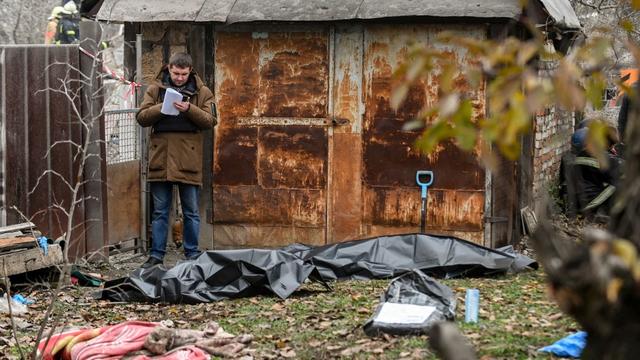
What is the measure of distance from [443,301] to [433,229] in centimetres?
292

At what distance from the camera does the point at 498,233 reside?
1023 centimetres

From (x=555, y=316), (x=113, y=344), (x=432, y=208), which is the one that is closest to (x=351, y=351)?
(x=113, y=344)

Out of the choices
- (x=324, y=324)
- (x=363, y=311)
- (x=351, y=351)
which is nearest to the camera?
(x=351, y=351)

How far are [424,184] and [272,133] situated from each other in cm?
162

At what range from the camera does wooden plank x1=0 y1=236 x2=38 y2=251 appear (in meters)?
8.02

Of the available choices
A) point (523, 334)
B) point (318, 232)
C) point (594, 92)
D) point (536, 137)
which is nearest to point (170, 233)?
point (318, 232)

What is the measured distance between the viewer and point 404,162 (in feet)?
33.0

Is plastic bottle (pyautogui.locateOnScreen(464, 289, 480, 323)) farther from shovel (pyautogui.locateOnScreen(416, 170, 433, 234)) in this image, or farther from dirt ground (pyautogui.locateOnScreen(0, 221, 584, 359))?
shovel (pyautogui.locateOnScreen(416, 170, 433, 234))

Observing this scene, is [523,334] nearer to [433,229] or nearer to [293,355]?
[293,355]

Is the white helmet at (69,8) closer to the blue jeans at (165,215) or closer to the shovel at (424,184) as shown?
the blue jeans at (165,215)

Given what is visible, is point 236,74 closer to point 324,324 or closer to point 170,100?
point 170,100

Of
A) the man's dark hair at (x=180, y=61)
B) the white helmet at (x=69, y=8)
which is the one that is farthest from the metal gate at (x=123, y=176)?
→ the white helmet at (x=69, y=8)

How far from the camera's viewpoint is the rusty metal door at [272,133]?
10.2 metres

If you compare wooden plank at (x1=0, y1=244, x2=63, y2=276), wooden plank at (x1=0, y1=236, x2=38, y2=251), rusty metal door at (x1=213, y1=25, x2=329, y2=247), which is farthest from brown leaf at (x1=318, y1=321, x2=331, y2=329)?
rusty metal door at (x1=213, y1=25, x2=329, y2=247)
